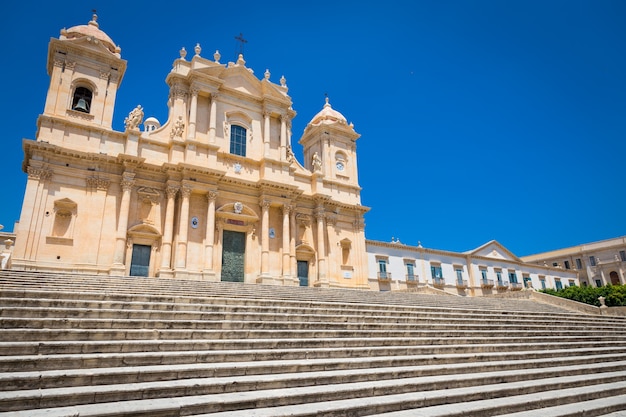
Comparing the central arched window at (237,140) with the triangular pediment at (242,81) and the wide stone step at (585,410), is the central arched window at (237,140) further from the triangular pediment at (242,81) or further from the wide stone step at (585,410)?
the wide stone step at (585,410)

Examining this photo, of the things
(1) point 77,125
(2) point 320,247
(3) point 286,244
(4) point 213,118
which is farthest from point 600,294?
(1) point 77,125

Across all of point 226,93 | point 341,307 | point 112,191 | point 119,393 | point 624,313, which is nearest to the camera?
point 119,393

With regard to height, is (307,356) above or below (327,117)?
below

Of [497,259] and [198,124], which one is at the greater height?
[198,124]

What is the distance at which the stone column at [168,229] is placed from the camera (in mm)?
18781

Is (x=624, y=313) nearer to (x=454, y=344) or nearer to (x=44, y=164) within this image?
(x=454, y=344)

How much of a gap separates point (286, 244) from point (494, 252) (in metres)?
32.6

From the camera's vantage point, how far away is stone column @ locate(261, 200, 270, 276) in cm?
2130

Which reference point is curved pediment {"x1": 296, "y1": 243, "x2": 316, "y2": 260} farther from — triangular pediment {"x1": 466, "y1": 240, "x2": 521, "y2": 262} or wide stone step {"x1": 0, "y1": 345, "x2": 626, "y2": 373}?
triangular pediment {"x1": 466, "y1": 240, "x2": 521, "y2": 262}

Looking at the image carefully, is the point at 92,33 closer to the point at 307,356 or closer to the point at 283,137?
the point at 283,137

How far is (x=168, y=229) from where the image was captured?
19172mm

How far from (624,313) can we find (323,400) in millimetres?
22211

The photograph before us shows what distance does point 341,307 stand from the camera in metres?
10.8

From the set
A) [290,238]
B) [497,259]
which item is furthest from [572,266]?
[290,238]
